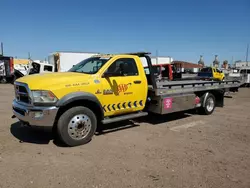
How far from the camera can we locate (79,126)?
4.54m

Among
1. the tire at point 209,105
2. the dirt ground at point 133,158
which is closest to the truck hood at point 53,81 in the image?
the dirt ground at point 133,158

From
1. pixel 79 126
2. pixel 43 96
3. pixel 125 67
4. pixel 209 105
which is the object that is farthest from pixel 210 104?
pixel 43 96

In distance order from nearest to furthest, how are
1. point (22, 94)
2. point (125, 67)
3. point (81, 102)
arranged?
point (22, 94) < point (81, 102) < point (125, 67)

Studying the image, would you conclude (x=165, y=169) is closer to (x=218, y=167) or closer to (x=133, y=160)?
(x=133, y=160)

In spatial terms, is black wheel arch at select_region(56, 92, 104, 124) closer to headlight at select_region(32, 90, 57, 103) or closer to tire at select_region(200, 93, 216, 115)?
headlight at select_region(32, 90, 57, 103)

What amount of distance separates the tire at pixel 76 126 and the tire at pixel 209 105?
15.8ft

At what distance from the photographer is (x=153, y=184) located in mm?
3105

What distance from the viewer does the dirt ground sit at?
319 cm

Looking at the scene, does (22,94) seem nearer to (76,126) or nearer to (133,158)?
(76,126)

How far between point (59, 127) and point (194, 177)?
108 inches

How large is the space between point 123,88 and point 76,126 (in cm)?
149

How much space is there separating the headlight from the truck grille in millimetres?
197

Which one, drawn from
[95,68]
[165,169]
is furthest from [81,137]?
[165,169]

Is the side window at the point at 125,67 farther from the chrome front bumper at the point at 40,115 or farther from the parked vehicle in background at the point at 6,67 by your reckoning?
the parked vehicle in background at the point at 6,67
